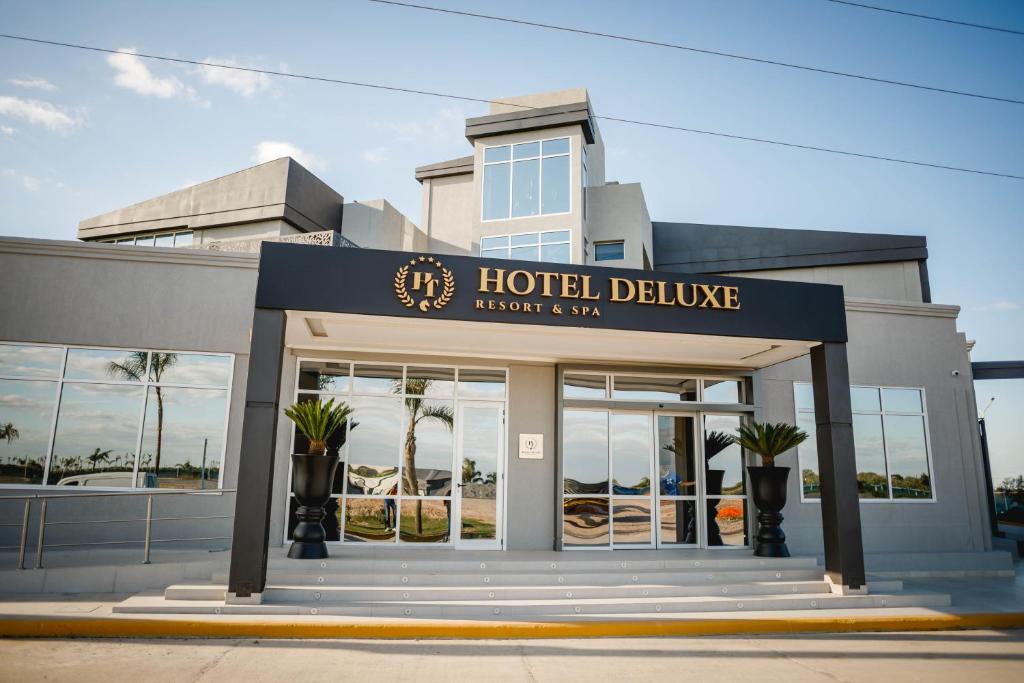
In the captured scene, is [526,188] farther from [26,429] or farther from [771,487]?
[26,429]

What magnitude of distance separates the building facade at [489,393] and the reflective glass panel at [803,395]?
8 centimetres

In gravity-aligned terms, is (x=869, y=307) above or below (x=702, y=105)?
below

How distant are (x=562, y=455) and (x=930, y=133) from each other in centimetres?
880

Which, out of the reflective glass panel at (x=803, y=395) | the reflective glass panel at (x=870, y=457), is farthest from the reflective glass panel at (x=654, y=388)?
the reflective glass panel at (x=870, y=457)

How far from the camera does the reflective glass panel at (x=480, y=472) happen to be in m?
10.6

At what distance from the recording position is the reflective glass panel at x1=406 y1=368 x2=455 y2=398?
10891 millimetres

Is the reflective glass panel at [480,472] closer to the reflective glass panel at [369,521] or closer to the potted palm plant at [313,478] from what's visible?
the reflective glass panel at [369,521]

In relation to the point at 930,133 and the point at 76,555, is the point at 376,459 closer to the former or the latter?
the point at 76,555

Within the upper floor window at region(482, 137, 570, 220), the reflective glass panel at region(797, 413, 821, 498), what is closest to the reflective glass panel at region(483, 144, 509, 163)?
the upper floor window at region(482, 137, 570, 220)

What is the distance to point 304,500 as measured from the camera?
8719mm

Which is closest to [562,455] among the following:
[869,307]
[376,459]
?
[376,459]

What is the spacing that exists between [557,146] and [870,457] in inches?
497

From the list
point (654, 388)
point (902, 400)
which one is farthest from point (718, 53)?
point (902, 400)

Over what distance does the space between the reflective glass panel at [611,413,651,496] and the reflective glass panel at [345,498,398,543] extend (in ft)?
12.5
